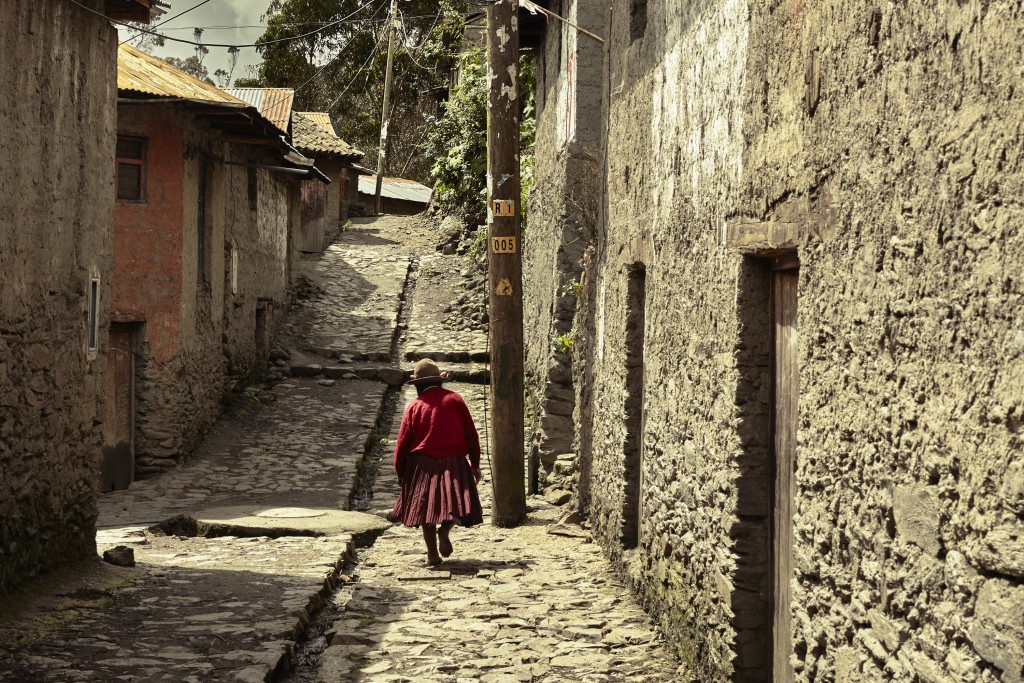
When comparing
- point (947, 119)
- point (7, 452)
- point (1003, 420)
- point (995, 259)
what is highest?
point (947, 119)

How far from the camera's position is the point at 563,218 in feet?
36.9

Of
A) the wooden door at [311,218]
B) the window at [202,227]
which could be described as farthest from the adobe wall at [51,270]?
the wooden door at [311,218]

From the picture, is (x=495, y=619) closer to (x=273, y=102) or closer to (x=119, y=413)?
(x=119, y=413)

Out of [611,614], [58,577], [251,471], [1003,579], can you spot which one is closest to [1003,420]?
[1003,579]

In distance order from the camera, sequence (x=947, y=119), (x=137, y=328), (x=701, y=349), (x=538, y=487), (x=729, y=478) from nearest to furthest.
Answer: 1. (x=947, y=119)
2. (x=729, y=478)
3. (x=701, y=349)
4. (x=538, y=487)
5. (x=137, y=328)

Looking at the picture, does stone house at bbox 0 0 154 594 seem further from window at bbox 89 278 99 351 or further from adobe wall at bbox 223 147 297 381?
adobe wall at bbox 223 147 297 381

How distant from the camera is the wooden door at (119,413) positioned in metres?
13.1

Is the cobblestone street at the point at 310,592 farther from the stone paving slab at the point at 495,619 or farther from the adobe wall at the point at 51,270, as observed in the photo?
the adobe wall at the point at 51,270

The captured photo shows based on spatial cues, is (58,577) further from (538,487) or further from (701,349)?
(538,487)

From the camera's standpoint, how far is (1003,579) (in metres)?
2.67

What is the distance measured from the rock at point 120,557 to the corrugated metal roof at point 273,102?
15790 mm

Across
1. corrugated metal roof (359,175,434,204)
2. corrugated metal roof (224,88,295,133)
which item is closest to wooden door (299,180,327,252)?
corrugated metal roof (224,88,295,133)

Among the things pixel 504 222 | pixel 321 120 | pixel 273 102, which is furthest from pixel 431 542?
pixel 321 120

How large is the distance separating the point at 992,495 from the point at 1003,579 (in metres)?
0.19
